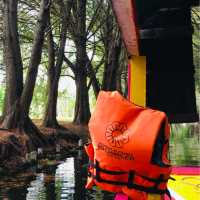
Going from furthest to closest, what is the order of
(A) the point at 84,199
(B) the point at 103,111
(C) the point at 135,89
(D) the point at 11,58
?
(D) the point at 11,58
(A) the point at 84,199
(C) the point at 135,89
(B) the point at 103,111

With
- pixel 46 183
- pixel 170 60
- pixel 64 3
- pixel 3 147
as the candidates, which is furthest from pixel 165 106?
pixel 64 3

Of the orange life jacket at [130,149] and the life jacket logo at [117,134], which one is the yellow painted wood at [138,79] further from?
the life jacket logo at [117,134]

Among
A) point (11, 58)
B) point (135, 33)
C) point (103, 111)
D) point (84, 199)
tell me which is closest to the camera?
point (103, 111)

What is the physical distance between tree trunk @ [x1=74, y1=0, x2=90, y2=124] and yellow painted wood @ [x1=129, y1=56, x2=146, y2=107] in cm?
1910

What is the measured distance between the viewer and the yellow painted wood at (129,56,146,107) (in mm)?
5809

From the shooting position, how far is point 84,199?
9531mm

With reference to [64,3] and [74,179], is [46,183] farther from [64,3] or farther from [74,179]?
[64,3]

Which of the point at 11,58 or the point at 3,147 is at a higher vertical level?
the point at 11,58

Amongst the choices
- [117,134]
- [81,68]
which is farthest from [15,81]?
[117,134]

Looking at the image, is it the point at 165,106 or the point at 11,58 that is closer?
the point at 165,106

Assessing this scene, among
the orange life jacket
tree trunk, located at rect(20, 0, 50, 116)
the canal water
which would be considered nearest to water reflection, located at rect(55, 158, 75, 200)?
the canal water

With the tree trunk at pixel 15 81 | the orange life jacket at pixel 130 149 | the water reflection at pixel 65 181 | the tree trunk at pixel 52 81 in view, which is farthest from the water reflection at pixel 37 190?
the tree trunk at pixel 52 81

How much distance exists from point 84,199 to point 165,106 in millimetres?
3678

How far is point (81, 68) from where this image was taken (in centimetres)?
2791
